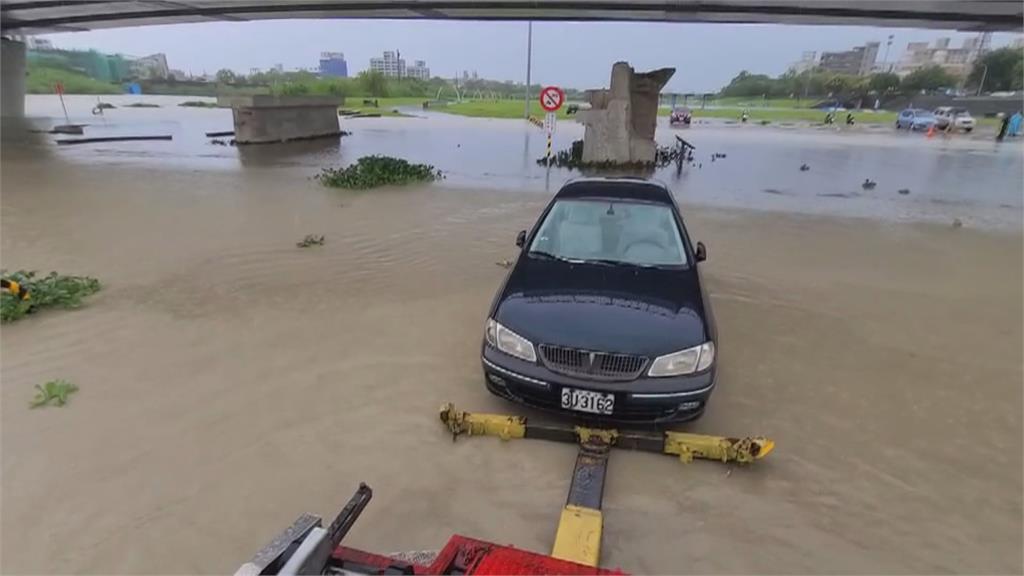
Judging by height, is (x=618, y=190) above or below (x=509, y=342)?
above

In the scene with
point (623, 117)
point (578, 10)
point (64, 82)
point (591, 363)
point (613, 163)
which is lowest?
point (613, 163)

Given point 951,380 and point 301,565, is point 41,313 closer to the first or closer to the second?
point 301,565

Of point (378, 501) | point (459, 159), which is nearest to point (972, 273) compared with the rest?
point (378, 501)

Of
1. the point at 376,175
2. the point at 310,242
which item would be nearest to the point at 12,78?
the point at 376,175

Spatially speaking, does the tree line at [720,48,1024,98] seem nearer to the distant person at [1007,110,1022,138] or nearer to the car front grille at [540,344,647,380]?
the distant person at [1007,110,1022,138]

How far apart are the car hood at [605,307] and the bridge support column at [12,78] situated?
34475mm

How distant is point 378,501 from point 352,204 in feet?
26.9

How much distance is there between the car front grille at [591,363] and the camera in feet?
10.3

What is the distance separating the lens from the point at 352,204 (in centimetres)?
1028

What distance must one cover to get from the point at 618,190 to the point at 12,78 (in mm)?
35850

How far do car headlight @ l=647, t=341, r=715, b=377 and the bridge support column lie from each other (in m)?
35.5

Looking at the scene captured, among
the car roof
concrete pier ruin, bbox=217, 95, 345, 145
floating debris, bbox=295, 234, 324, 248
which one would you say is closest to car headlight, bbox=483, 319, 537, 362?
the car roof

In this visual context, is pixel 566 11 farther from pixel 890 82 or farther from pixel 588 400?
pixel 890 82

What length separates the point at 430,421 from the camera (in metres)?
3.65
